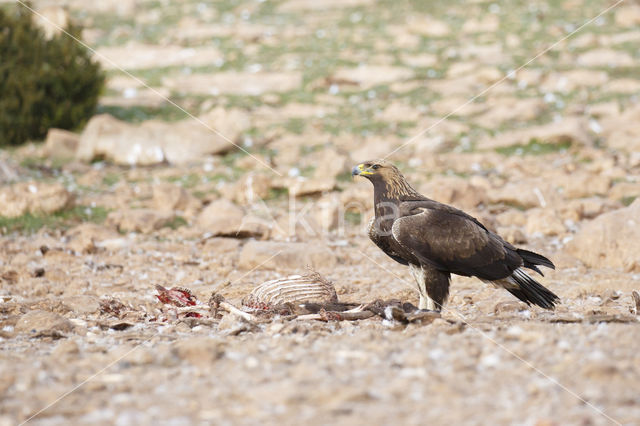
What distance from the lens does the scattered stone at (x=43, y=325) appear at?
18.3ft

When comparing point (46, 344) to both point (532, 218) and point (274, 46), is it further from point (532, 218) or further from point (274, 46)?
point (274, 46)

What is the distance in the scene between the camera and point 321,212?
36.0 feet

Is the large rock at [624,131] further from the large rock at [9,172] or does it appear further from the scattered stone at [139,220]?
the large rock at [9,172]

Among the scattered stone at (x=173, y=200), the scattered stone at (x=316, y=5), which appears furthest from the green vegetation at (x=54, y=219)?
the scattered stone at (x=316, y=5)

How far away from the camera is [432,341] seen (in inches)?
185

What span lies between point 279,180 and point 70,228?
3580 millimetres

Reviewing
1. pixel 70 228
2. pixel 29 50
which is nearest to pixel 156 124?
pixel 29 50

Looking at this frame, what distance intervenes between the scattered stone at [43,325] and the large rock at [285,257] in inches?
129

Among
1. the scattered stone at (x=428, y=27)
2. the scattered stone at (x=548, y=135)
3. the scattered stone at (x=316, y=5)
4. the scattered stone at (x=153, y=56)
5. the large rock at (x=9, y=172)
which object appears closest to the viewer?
the large rock at (x=9, y=172)

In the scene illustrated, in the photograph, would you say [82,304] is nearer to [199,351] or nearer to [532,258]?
[199,351]

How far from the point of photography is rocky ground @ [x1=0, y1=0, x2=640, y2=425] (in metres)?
3.85

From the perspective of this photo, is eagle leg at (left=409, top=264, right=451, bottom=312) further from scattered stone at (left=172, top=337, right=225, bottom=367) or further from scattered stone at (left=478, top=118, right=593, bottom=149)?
scattered stone at (left=478, top=118, right=593, bottom=149)

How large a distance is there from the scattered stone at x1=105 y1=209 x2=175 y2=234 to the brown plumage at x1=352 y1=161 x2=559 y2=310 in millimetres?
4931

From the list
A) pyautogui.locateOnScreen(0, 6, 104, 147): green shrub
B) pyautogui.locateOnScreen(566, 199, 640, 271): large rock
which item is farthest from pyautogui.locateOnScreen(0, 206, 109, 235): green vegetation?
pyautogui.locateOnScreen(566, 199, 640, 271): large rock
